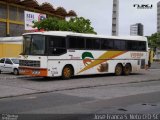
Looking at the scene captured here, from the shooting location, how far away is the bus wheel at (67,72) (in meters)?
24.3

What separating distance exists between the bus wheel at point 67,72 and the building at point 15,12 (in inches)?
1210

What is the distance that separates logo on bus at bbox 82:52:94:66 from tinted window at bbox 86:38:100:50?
0.51m

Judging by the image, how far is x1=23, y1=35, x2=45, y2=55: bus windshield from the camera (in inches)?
909

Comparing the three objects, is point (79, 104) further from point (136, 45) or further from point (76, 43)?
point (136, 45)

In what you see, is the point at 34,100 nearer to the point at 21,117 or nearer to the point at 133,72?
the point at 21,117

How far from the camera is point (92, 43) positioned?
26.7 meters

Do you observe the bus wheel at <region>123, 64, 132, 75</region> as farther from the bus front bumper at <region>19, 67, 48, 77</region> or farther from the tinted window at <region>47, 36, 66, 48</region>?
the bus front bumper at <region>19, 67, 48, 77</region>

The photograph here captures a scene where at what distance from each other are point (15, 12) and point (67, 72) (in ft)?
111

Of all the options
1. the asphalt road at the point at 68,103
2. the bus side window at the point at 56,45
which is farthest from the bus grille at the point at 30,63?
the asphalt road at the point at 68,103

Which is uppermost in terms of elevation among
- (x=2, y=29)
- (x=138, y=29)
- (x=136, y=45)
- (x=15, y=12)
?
(x=15, y=12)

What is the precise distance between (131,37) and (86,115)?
20.3m

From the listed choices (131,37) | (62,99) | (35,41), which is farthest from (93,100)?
(131,37)

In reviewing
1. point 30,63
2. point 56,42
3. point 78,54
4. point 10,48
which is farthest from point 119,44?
point 10,48

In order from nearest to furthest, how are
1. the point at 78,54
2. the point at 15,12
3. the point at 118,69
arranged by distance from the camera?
the point at 78,54, the point at 118,69, the point at 15,12
